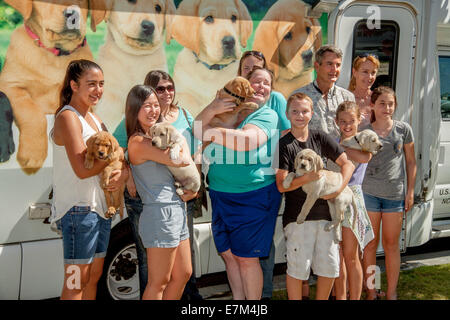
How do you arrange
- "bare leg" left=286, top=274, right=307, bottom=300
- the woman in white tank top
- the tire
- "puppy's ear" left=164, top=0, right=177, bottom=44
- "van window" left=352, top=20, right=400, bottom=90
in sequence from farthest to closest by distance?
"van window" left=352, top=20, right=400, bottom=90
the tire
"puppy's ear" left=164, top=0, right=177, bottom=44
"bare leg" left=286, top=274, right=307, bottom=300
the woman in white tank top

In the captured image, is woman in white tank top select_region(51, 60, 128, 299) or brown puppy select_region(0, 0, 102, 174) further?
brown puppy select_region(0, 0, 102, 174)

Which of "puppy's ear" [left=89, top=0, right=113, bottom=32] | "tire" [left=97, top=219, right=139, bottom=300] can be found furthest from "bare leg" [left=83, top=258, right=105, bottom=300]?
"puppy's ear" [left=89, top=0, right=113, bottom=32]

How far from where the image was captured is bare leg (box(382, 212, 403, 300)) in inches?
144

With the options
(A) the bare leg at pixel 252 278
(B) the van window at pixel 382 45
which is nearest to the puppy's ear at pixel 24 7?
(A) the bare leg at pixel 252 278

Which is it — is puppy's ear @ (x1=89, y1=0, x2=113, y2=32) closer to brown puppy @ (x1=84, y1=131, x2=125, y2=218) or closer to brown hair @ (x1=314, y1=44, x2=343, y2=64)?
brown puppy @ (x1=84, y1=131, x2=125, y2=218)

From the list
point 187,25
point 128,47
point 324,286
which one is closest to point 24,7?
point 128,47

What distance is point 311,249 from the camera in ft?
10.0

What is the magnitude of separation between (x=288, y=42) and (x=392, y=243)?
2.07 metres

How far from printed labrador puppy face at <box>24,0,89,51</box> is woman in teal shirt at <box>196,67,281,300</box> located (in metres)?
1.21

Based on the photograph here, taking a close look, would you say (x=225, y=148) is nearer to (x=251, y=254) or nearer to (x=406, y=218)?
(x=251, y=254)

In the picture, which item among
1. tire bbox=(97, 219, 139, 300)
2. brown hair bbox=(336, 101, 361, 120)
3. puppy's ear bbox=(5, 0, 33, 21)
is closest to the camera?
puppy's ear bbox=(5, 0, 33, 21)

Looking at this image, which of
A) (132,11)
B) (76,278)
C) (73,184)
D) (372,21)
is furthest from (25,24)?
(372,21)

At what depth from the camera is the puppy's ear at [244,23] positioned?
3.65m

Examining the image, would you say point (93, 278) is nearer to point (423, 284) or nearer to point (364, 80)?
point (364, 80)
